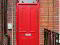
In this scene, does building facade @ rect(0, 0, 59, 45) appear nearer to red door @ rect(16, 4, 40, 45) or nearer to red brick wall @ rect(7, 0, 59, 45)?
red brick wall @ rect(7, 0, 59, 45)

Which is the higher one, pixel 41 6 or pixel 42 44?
pixel 41 6

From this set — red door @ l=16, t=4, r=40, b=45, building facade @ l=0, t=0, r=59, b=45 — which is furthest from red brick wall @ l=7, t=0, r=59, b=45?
red door @ l=16, t=4, r=40, b=45

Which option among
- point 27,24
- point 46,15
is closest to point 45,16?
point 46,15

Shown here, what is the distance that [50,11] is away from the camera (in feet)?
19.3

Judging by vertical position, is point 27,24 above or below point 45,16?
below

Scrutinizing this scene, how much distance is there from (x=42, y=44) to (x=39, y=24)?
0.83 m

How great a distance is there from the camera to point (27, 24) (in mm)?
5891

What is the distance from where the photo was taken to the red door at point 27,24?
586 cm

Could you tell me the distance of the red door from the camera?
5.86 metres

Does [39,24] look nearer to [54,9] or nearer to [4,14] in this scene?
[54,9]

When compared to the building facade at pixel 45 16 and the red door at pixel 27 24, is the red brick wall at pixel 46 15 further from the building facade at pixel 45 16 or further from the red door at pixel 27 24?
the red door at pixel 27 24

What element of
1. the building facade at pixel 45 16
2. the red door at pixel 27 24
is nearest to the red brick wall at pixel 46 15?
the building facade at pixel 45 16

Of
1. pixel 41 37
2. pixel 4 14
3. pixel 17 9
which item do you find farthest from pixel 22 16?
pixel 41 37

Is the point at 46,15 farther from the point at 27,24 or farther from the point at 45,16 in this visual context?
the point at 27,24
